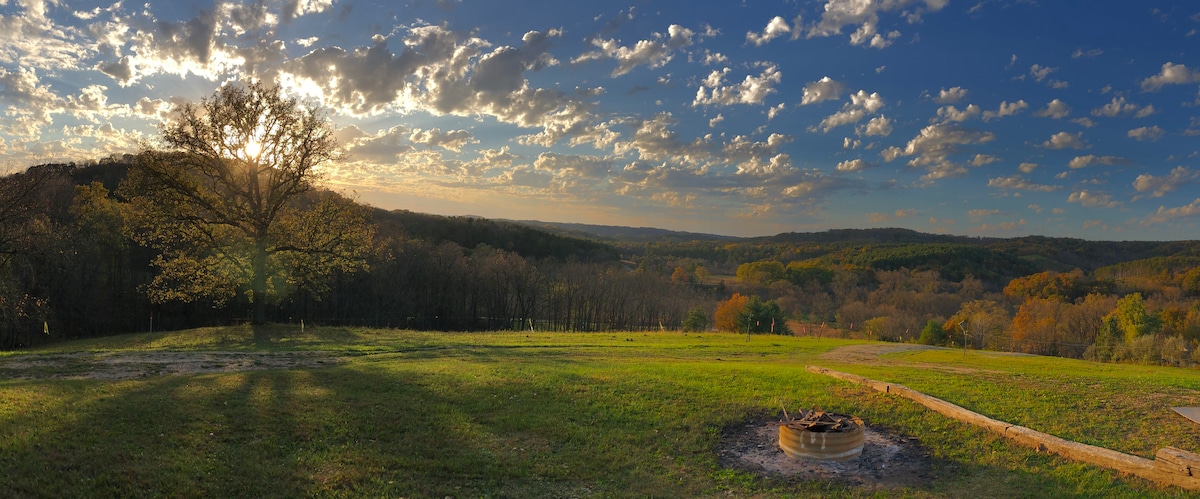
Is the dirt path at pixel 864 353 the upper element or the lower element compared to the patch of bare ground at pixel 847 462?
lower

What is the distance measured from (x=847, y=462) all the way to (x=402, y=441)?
7.66 metres

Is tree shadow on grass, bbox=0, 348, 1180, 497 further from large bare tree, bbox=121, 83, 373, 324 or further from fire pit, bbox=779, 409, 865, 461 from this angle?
large bare tree, bbox=121, 83, 373, 324

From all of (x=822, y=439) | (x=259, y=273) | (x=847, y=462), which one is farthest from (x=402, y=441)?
(x=259, y=273)

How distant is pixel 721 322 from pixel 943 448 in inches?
2757

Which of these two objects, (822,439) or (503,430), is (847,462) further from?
(503,430)

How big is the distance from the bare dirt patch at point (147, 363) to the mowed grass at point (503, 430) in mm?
1552

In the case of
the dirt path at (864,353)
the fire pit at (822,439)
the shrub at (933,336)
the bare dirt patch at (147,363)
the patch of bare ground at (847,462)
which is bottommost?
the shrub at (933,336)

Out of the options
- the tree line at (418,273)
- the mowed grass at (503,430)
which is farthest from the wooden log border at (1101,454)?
the tree line at (418,273)

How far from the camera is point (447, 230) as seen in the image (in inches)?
4094

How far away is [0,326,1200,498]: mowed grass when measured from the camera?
Answer: 27.1 ft

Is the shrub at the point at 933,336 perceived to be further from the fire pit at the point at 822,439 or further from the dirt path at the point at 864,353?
the fire pit at the point at 822,439

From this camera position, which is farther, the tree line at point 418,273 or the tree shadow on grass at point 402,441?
the tree line at point 418,273

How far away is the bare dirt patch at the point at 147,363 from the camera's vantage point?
14521 millimetres

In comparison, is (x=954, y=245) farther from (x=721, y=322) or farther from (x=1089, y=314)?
(x=721, y=322)
